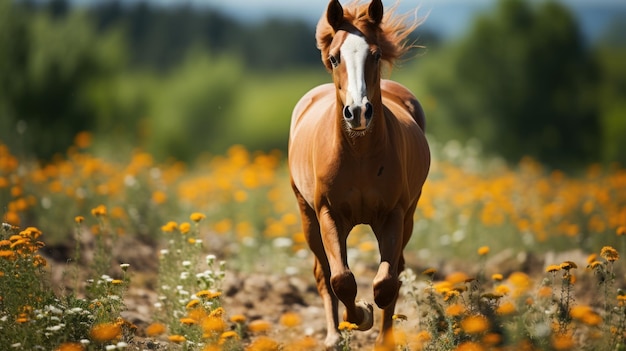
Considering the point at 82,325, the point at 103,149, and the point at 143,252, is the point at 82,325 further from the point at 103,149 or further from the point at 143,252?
the point at 103,149

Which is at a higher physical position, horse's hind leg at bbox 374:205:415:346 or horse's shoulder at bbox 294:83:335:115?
horse's shoulder at bbox 294:83:335:115

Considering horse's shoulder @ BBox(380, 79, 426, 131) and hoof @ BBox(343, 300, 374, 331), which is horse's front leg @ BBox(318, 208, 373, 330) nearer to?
hoof @ BBox(343, 300, 374, 331)

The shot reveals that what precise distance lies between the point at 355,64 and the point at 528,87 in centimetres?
3016

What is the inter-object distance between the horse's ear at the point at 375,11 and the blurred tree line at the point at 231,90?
0.74 metres

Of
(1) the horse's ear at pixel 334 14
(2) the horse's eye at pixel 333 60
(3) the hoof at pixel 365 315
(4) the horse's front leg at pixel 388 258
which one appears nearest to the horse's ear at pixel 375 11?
(1) the horse's ear at pixel 334 14

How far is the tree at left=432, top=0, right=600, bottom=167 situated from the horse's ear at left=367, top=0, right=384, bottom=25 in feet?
95.1

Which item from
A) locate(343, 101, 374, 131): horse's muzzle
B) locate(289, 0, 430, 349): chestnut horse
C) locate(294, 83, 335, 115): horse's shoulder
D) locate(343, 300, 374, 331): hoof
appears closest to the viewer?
locate(343, 101, 374, 131): horse's muzzle

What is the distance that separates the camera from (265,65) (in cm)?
7981

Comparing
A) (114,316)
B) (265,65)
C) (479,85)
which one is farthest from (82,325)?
(265,65)

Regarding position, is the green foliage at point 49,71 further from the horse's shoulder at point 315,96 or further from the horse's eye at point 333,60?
the horse's eye at point 333,60

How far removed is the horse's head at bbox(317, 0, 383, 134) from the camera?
4652mm

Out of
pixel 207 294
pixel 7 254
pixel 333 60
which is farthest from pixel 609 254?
pixel 7 254

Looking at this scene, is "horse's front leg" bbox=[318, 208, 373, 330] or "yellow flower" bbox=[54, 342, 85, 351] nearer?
"yellow flower" bbox=[54, 342, 85, 351]

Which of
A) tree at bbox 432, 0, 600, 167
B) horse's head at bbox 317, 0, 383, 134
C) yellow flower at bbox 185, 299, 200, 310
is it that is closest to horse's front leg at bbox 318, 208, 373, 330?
horse's head at bbox 317, 0, 383, 134
